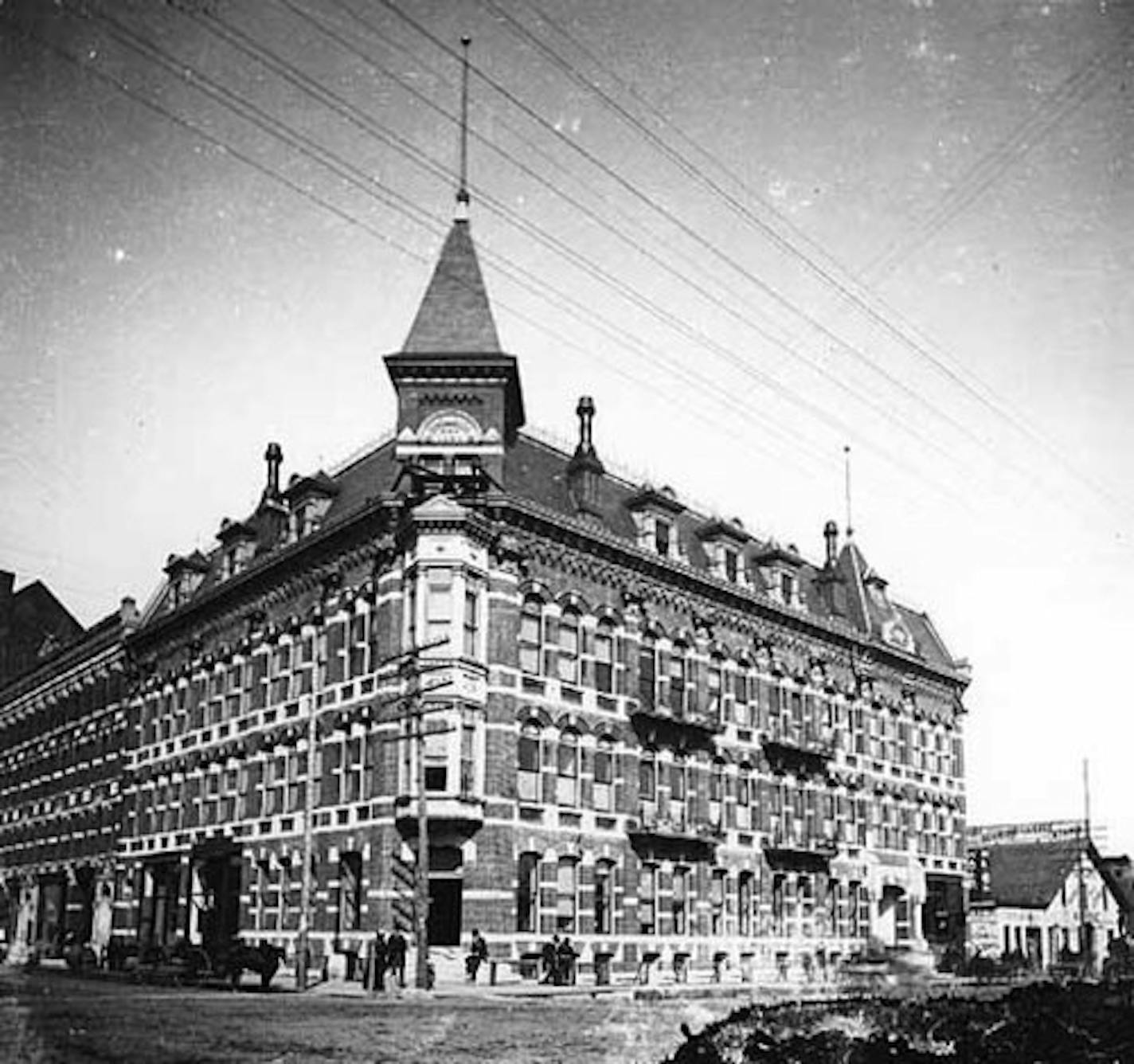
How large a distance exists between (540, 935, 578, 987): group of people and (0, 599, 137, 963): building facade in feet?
75.1

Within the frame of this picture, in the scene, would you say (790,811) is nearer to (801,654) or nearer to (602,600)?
(801,654)

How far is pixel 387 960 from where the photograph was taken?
1239 inches

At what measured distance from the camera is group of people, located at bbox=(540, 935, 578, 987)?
3447 centimetres

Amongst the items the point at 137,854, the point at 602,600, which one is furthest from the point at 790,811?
the point at 137,854

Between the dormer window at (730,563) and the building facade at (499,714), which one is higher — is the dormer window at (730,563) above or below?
above

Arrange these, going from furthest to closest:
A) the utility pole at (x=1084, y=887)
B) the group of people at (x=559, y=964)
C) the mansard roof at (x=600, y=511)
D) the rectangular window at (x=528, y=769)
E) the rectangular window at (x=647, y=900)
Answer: the utility pole at (x=1084, y=887) < the rectangular window at (x=647, y=900) < the mansard roof at (x=600, y=511) < the rectangular window at (x=528, y=769) < the group of people at (x=559, y=964)

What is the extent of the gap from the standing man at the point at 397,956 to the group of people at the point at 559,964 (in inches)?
151

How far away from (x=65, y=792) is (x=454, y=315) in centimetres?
3223

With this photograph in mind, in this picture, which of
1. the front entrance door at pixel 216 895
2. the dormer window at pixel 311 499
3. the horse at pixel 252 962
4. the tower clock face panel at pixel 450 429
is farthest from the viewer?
the front entrance door at pixel 216 895

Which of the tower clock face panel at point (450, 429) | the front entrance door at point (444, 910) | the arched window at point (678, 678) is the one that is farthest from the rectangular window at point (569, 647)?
the front entrance door at point (444, 910)

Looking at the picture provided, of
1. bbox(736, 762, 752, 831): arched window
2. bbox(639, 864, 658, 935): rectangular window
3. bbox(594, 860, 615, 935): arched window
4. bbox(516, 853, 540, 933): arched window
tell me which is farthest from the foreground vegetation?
bbox(736, 762, 752, 831): arched window

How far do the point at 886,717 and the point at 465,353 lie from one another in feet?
81.3

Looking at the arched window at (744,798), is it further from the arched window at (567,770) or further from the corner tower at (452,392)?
the corner tower at (452,392)

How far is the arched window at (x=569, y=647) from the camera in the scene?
1531 inches
